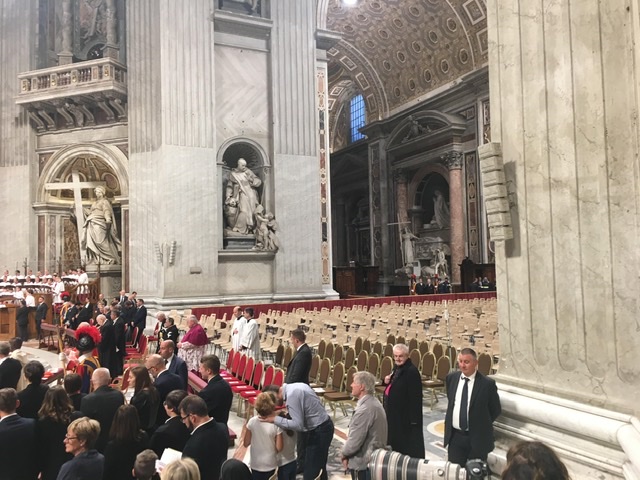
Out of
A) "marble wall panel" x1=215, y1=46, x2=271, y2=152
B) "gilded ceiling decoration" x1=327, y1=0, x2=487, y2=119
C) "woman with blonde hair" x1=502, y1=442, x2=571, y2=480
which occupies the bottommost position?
"woman with blonde hair" x1=502, y1=442, x2=571, y2=480

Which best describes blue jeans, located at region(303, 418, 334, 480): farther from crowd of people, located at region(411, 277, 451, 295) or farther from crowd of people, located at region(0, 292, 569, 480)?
crowd of people, located at region(411, 277, 451, 295)

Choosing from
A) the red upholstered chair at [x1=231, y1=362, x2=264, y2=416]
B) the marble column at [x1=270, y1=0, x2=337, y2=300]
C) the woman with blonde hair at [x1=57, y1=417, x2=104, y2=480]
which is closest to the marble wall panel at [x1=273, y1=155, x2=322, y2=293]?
the marble column at [x1=270, y1=0, x2=337, y2=300]

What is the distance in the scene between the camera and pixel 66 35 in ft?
65.4

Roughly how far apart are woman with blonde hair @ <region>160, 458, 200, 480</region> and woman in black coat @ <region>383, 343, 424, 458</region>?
6.42 feet

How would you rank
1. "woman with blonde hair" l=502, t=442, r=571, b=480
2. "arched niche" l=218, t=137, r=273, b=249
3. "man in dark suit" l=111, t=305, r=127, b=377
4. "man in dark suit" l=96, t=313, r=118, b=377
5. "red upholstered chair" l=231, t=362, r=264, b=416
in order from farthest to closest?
1. "arched niche" l=218, t=137, r=273, b=249
2. "man in dark suit" l=111, t=305, r=127, b=377
3. "man in dark suit" l=96, t=313, r=118, b=377
4. "red upholstered chair" l=231, t=362, r=264, b=416
5. "woman with blonde hair" l=502, t=442, r=571, b=480

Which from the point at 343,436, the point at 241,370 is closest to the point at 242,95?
the point at 241,370

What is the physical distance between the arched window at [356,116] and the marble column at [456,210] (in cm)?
994

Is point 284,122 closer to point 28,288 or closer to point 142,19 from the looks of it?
point 142,19

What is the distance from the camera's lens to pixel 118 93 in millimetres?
18516

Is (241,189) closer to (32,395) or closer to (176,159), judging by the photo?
(176,159)

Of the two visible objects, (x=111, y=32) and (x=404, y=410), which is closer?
(x=404, y=410)

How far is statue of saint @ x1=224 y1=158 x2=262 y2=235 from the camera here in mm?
18125

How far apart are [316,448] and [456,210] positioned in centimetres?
2352

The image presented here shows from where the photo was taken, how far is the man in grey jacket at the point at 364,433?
155 inches
